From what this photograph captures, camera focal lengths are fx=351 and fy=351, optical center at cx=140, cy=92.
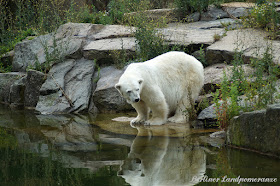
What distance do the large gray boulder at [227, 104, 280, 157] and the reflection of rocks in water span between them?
6.30ft

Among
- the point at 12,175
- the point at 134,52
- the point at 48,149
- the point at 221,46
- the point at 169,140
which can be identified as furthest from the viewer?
the point at 134,52

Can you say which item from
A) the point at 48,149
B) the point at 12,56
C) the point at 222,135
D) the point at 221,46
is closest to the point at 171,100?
the point at 222,135

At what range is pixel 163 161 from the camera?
4070 mm

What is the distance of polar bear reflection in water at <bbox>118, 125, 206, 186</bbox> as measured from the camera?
347 cm

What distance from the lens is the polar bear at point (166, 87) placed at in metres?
6.24

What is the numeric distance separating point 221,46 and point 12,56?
663 cm

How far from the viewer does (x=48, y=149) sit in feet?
15.9

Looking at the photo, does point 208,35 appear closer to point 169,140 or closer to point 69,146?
point 169,140

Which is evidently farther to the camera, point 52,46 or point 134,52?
point 52,46

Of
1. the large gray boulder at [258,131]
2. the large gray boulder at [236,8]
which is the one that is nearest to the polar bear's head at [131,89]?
the large gray boulder at [258,131]

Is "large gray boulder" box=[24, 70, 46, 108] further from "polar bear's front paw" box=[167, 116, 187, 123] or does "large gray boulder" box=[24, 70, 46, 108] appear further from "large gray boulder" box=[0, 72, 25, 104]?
"polar bear's front paw" box=[167, 116, 187, 123]

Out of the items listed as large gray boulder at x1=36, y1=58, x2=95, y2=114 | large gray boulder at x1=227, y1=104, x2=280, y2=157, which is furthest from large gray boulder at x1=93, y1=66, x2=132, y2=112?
large gray boulder at x1=227, y1=104, x2=280, y2=157

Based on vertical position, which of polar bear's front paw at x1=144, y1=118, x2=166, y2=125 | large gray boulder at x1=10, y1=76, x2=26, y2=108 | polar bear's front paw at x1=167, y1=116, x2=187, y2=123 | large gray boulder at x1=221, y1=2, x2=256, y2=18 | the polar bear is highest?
large gray boulder at x1=221, y1=2, x2=256, y2=18

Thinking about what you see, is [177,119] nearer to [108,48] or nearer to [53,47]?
[108,48]
